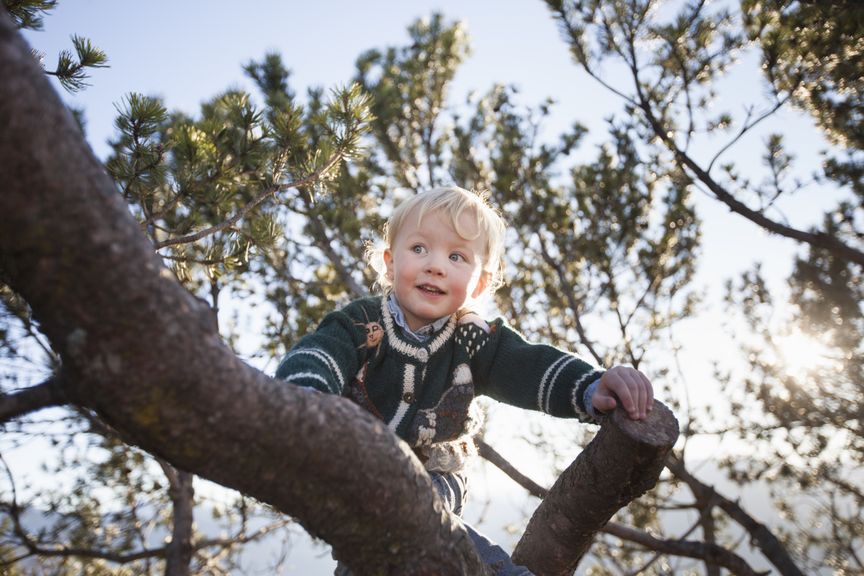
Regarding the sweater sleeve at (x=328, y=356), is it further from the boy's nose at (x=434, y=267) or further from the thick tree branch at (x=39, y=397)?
the thick tree branch at (x=39, y=397)

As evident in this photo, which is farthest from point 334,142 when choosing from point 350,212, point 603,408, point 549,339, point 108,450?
point 108,450

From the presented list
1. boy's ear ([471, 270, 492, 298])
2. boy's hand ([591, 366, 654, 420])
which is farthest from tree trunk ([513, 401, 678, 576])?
boy's ear ([471, 270, 492, 298])

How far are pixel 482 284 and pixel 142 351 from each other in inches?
63.5

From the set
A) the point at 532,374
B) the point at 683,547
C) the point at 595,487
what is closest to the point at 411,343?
the point at 532,374

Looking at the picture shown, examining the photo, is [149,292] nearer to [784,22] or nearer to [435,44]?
[784,22]

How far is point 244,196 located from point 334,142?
4.93 feet

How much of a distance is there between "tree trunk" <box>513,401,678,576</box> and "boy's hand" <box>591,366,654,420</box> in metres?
0.02

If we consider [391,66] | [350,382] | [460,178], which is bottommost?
[350,382]

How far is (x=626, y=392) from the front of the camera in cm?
134

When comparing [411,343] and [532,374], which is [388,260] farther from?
Result: [532,374]

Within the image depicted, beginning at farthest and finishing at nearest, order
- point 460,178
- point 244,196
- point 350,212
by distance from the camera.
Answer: point 460,178 < point 350,212 < point 244,196

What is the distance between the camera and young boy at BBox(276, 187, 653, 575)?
1740mm

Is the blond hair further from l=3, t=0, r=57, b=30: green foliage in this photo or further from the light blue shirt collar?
l=3, t=0, r=57, b=30: green foliage

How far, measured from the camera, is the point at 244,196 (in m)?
3.55
